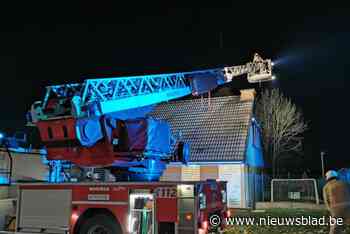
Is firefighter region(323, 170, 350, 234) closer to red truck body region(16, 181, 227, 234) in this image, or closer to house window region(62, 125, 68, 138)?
red truck body region(16, 181, 227, 234)

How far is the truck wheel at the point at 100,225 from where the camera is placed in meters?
8.00

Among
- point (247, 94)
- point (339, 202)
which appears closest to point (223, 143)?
point (247, 94)

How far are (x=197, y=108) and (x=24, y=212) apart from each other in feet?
56.0

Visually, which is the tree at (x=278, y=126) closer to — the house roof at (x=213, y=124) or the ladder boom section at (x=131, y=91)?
the house roof at (x=213, y=124)

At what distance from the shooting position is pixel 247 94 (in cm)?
2350

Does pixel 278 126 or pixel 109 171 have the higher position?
pixel 278 126

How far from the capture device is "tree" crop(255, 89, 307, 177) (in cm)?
2903

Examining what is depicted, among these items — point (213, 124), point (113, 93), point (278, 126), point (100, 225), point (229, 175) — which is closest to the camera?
point (100, 225)

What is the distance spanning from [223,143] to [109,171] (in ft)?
41.1

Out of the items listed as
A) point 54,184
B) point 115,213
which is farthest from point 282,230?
point 54,184

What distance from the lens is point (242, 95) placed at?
77.9 ft

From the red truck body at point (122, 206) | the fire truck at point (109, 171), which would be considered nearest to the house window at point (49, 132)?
the fire truck at point (109, 171)

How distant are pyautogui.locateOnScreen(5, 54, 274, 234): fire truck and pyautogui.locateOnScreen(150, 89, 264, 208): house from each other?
31.0ft

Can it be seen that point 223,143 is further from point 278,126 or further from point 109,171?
point 109,171
